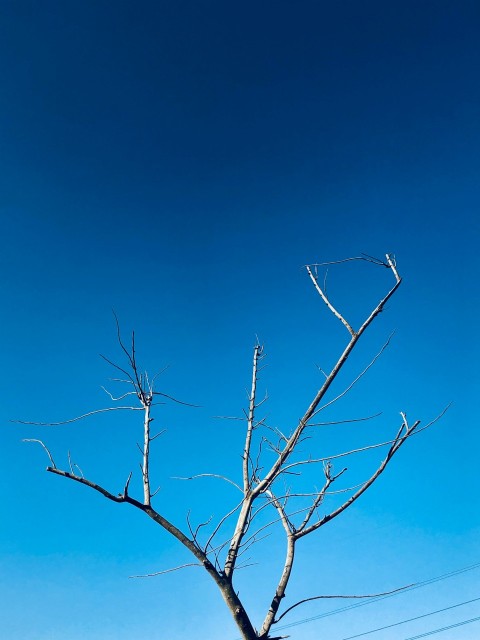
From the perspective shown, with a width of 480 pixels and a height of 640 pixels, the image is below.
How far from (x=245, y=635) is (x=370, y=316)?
1.54 metres

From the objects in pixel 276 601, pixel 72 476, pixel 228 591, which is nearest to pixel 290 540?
pixel 276 601

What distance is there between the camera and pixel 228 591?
2432 mm

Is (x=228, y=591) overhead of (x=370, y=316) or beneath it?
beneath

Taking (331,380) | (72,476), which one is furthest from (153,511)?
(331,380)

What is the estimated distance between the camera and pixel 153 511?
8.17 feet

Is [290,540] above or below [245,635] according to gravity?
above

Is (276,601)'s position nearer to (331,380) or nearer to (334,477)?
(334,477)

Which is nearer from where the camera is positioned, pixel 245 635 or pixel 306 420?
pixel 245 635

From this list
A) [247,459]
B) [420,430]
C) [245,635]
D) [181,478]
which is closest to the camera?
[245,635]

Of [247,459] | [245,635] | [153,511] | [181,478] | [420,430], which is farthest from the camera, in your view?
[181,478]

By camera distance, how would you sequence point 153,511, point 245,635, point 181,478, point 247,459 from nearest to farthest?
point 245,635 → point 153,511 → point 247,459 → point 181,478

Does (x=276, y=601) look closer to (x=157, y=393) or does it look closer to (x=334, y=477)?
(x=334, y=477)

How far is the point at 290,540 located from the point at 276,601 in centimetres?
34

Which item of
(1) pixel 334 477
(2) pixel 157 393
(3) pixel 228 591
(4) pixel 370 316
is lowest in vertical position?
(3) pixel 228 591
